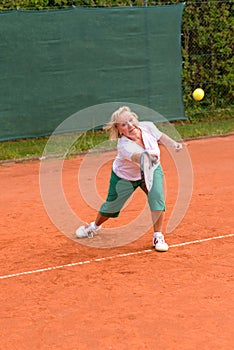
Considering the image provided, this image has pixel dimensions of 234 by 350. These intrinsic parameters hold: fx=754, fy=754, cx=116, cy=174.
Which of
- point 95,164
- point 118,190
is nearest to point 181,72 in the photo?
point 95,164

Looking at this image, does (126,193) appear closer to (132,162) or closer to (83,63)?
(132,162)

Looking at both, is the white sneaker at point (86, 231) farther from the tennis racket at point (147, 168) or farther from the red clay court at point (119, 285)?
the tennis racket at point (147, 168)

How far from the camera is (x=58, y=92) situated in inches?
506

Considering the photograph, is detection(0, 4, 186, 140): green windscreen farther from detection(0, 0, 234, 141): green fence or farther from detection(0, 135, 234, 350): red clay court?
detection(0, 135, 234, 350): red clay court

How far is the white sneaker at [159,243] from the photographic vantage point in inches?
270

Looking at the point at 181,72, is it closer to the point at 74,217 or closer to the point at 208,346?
the point at 74,217

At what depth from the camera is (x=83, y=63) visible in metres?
13.1

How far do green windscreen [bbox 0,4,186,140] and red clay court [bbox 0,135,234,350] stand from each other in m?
3.83

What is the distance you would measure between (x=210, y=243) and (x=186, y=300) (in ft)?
5.15

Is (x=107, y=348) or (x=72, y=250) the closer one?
(x=107, y=348)

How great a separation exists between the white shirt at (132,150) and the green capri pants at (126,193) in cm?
7

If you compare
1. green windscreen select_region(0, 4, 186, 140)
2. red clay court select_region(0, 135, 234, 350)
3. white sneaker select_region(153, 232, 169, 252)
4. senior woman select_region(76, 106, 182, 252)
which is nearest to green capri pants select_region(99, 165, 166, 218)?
senior woman select_region(76, 106, 182, 252)

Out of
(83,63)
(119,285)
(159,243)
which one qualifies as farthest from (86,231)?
(83,63)

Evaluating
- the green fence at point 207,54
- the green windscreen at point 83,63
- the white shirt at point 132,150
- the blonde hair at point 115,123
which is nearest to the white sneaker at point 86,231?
the white shirt at point 132,150
